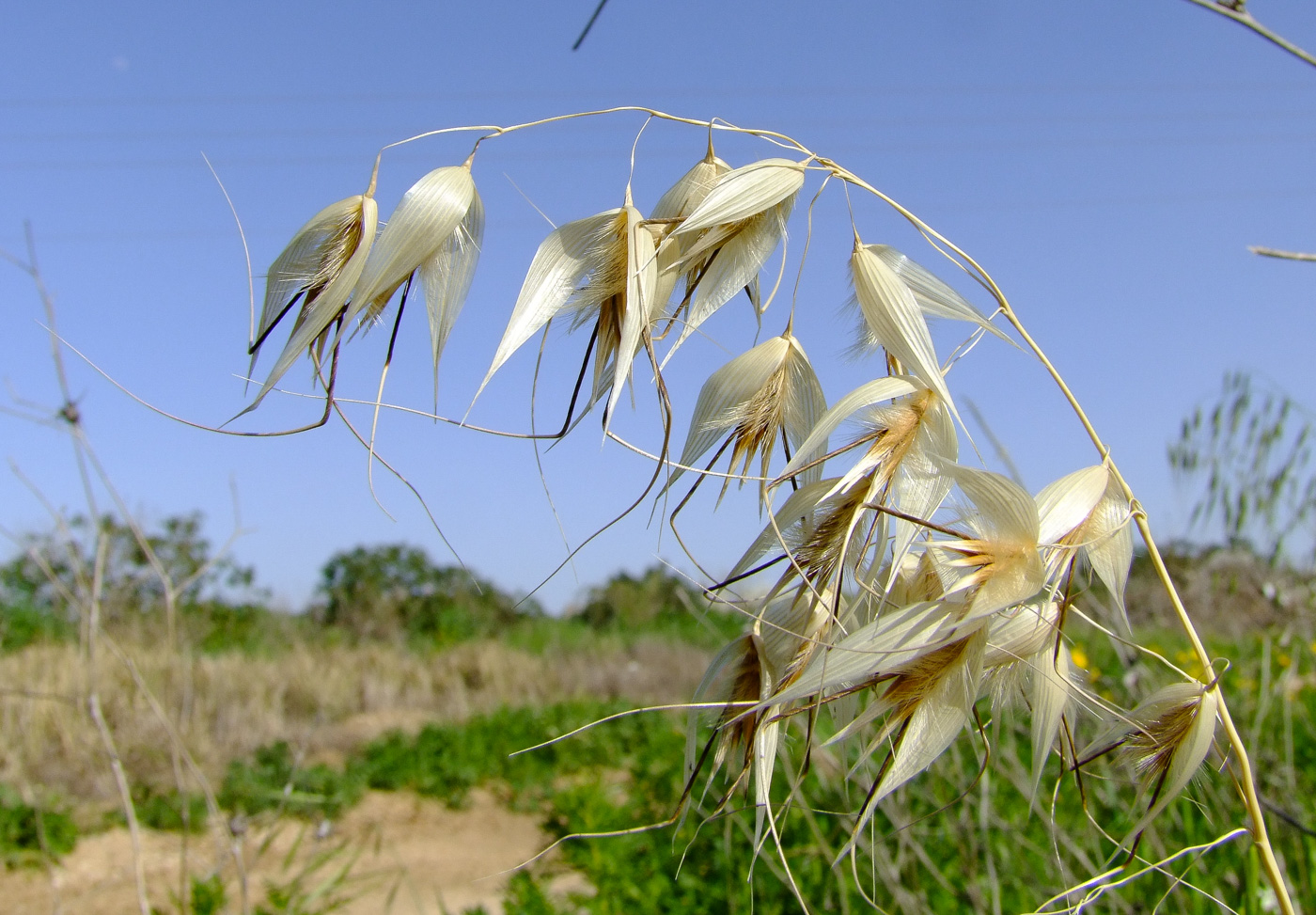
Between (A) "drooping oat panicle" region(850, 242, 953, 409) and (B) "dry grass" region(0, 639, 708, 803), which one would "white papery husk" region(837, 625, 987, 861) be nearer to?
(A) "drooping oat panicle" region(850, 242, 953, 409)

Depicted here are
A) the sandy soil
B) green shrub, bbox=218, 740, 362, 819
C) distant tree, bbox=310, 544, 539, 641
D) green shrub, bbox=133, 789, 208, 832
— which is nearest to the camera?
the sandy soil

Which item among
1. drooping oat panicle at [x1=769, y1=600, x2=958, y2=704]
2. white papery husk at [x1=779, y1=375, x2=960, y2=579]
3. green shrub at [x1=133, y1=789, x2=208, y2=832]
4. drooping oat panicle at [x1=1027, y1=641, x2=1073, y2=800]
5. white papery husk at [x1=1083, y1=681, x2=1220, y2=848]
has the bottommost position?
green shrub at [x1=133, y1=789, x2=208, y2=832]

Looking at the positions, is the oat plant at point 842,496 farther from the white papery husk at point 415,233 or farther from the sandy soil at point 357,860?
the sandy soil at point 357,860

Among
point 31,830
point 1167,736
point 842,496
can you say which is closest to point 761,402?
point 842,496

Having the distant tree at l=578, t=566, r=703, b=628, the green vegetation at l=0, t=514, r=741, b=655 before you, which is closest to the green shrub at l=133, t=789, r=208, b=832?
the green vegetation at l=0, t=514, r=741, b=655

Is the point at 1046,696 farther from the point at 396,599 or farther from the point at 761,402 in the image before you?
the point at 396,599

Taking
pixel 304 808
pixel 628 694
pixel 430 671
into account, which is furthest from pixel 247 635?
pixel 304 808

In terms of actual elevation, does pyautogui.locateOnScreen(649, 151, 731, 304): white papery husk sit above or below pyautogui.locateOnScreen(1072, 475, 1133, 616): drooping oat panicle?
above

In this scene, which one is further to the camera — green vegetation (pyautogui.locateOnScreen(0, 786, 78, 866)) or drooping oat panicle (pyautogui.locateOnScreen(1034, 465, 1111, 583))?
green vegetation (pyautogui.locateOnScreen(0, 786, 78, 866))
